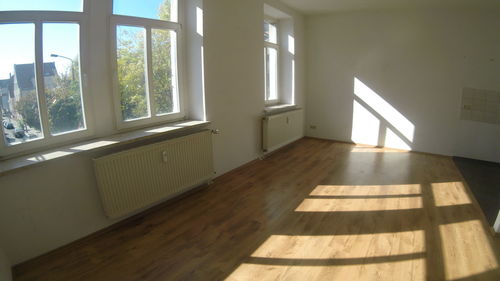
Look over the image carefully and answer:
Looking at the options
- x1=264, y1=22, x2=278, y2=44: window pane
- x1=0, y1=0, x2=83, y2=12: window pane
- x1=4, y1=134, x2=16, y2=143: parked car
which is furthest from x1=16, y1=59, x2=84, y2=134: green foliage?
x1=264, y1=22, x2=278, y2=44: window pane

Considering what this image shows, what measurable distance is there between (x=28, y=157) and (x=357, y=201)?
336cm

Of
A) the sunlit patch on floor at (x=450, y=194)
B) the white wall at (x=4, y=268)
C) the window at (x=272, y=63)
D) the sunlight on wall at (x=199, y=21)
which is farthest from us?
the window at (x=272, y=63)

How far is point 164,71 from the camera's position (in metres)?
3.49

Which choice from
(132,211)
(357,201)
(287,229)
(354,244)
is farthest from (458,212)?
(132,211)

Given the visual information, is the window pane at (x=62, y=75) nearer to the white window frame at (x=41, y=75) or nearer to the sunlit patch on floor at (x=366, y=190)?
the white window frame at (x=41, y=75)

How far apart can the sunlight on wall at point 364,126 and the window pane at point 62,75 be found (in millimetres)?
5119

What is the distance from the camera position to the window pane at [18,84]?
226 centimetres

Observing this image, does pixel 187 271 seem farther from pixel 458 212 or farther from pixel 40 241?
pixel 458 212

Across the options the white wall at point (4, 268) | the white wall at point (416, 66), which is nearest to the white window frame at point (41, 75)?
the white wall at point (4, 268)

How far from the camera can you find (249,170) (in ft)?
14.8

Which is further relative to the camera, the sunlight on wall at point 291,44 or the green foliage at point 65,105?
the sunlight on wall at point 291,44

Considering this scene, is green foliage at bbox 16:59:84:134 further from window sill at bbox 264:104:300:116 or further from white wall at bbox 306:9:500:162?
white wall at bbox 306:9:500:162

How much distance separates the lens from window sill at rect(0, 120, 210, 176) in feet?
7.31

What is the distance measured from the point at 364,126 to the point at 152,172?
15.1ft
